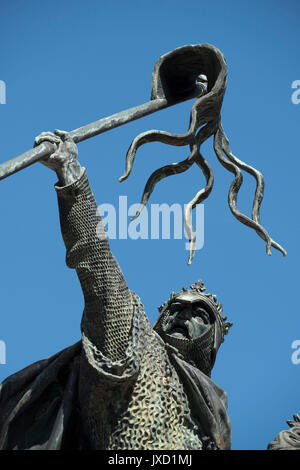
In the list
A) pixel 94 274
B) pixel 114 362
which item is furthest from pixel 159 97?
pixel 114 362

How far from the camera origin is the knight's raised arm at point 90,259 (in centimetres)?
1433

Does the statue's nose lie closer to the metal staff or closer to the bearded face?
the bearded face

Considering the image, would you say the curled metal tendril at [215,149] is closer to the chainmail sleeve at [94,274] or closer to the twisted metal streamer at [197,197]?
the twisted metal streamer at [197,197]

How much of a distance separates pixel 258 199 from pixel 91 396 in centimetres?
305

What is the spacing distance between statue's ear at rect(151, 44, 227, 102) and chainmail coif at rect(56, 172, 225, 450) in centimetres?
183

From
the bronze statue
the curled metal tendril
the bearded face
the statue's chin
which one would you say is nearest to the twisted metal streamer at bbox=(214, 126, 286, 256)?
the curled metal tendril

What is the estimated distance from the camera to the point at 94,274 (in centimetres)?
1436

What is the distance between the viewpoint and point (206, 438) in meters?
14.4

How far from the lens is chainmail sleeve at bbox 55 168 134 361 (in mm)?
14305

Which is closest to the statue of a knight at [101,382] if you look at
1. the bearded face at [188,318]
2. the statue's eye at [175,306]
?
the bearded face at [188,318]

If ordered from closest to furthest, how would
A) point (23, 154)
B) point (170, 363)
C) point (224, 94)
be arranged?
point (23, 154)
point (170, 363)
point (224, 94)

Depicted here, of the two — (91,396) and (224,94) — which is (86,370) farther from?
(224,94)

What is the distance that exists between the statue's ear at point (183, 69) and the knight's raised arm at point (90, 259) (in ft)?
5.65
